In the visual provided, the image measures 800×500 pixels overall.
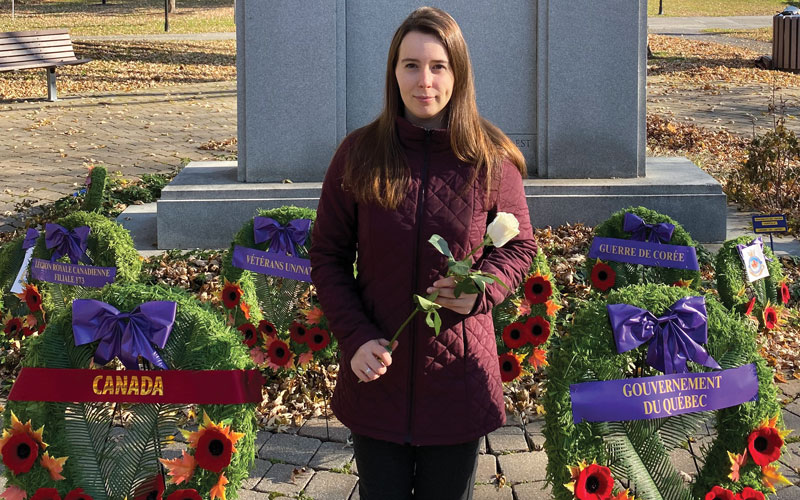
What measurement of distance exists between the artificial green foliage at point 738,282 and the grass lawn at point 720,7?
1454 inches

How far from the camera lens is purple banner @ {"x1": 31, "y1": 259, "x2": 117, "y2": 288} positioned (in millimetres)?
4711

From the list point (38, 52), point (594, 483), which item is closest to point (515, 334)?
point (594, 483)

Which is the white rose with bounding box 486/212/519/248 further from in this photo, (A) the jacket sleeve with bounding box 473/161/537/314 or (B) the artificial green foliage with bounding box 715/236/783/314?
(B) the artificial green foliage with bounding box 715/236/783/314

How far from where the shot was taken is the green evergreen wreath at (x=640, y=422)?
294 centimetres

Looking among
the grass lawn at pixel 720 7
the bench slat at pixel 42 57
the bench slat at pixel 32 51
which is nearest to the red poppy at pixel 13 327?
the bench slat at pixel 42 57

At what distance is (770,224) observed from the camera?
198 inches

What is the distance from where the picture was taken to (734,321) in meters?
3.11

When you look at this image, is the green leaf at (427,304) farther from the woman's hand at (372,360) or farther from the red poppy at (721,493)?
the red poppy at (721,493)

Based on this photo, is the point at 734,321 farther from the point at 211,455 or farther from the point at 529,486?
the point at 211,455

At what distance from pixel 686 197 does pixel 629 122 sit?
69 cm

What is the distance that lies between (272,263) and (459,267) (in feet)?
8.39

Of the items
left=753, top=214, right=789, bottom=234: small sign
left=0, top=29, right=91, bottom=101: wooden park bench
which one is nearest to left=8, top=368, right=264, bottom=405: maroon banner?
left=753, top=214, right=789, bottom=234: small sign

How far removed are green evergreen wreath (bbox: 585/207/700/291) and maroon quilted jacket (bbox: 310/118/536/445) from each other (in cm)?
238

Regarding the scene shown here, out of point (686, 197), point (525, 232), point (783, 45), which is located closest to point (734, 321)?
point (525, 232)
